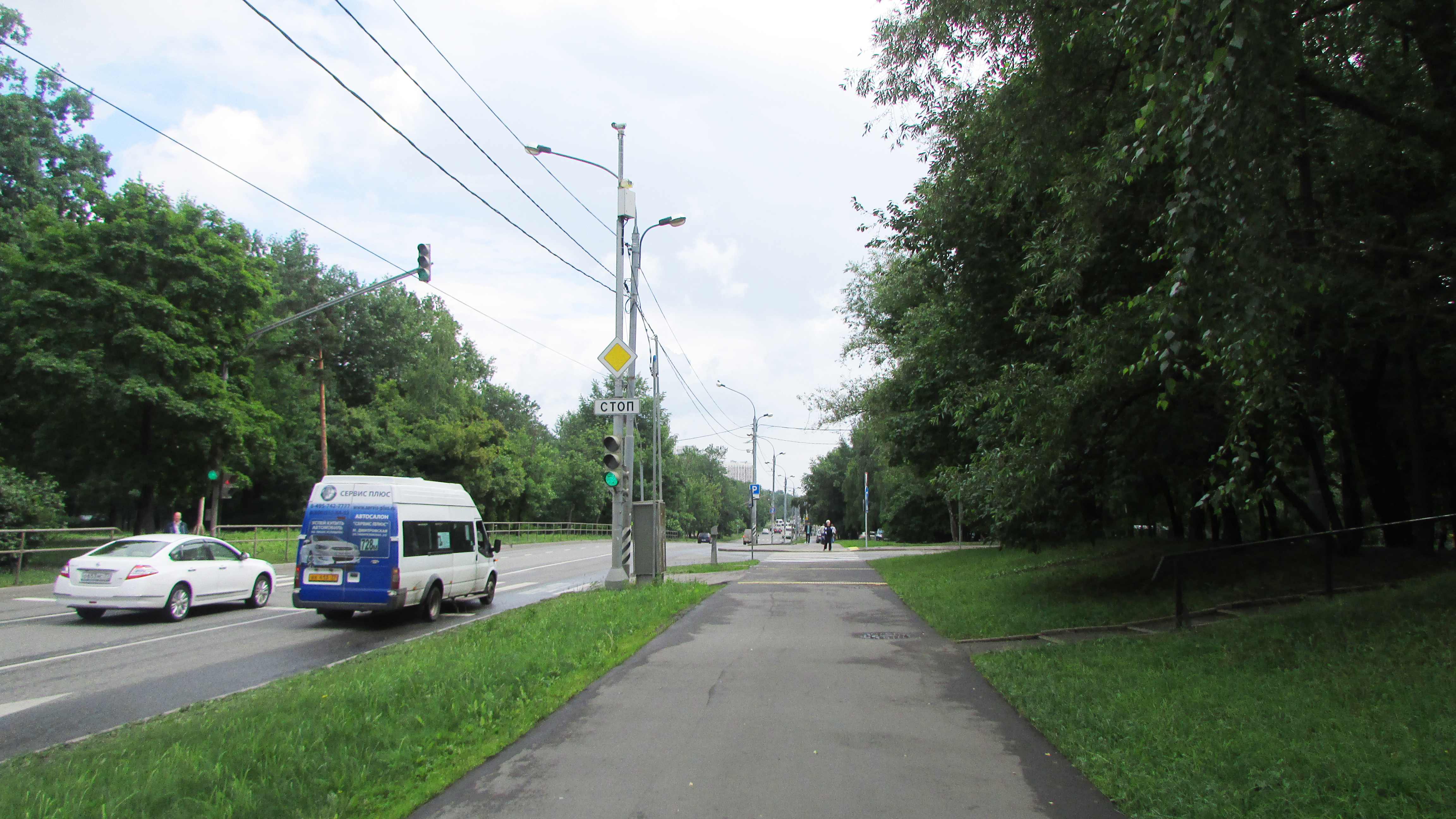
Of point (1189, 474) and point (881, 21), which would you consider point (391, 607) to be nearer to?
point (881, 21)

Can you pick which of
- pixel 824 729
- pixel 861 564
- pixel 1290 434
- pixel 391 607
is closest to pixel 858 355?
pixel 861 564

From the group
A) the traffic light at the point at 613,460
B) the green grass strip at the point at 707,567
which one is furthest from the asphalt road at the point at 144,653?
the green grass strip at the point at 707,567

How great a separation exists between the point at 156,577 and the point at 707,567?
52.3 ft

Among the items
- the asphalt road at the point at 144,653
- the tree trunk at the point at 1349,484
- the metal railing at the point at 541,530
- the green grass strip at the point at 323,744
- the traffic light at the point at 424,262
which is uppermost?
the traffic light at the point at 424,262

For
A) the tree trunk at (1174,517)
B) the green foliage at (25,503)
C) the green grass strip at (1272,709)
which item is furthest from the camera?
the tree trunk at (1174,517)

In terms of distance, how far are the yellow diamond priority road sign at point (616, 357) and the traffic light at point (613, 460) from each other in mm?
1457

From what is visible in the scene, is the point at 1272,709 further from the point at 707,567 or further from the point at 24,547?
the point at 24,547

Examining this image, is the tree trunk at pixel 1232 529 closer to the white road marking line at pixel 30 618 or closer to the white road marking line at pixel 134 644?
the white road marking line at pixel 134 644

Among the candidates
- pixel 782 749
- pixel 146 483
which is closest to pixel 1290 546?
pixel 782 749

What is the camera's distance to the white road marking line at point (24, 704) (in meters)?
7.59

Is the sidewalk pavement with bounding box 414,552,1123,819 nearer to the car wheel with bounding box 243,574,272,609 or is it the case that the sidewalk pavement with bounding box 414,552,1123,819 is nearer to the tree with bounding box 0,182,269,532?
the car wheel with bounding box 243,574,272,609

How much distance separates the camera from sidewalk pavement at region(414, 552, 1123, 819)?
4828 mm

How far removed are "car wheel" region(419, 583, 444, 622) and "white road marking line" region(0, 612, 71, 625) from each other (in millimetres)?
5645

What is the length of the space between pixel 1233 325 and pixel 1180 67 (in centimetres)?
159
